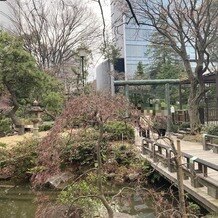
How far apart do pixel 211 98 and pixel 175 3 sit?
7.41 m

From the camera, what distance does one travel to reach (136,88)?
27875mm

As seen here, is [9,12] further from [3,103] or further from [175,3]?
[175,3]

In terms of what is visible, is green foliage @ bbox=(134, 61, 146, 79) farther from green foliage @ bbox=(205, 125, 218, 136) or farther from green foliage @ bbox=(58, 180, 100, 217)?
green foliage @ bbox=(58, 180, 100, 217)

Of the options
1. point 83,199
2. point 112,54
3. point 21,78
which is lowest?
point 83,199

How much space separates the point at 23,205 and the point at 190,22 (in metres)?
12.0

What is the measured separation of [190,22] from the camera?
1752 centimetres

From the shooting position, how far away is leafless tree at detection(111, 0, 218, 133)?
1675 cm

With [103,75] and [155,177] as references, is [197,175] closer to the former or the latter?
[155,177]

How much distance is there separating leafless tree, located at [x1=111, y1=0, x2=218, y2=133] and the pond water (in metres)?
9.36

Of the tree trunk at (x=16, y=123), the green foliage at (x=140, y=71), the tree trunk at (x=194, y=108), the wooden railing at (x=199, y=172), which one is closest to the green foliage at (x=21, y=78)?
the tree trunk at (x=16, y=123)

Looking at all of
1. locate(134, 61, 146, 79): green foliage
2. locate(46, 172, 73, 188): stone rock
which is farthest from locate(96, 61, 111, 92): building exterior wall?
locate(46, 172, 73, 188): stone rock

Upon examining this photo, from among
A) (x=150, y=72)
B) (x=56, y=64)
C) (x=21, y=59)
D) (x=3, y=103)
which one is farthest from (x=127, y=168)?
(x=150, y=72)

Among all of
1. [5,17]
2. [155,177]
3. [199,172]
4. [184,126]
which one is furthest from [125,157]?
[5,17]

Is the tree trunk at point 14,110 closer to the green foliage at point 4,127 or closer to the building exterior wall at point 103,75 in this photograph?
the green foliage at point 4,127
